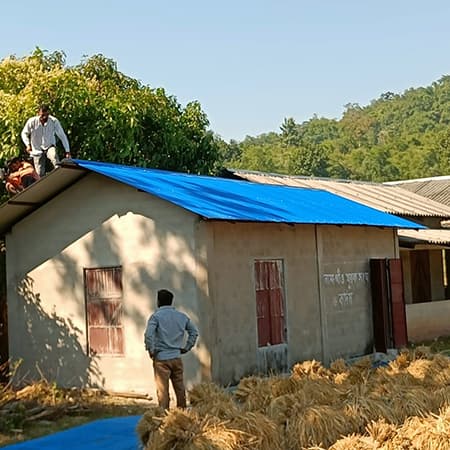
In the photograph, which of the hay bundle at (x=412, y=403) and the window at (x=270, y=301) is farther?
the window at (x=270, y=301)

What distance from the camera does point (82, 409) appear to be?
1114cm

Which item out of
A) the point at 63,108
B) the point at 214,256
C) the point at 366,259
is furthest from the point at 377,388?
the point at 63,108

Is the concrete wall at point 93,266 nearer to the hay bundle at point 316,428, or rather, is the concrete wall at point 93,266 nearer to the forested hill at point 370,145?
the hay bundle at point 316,428

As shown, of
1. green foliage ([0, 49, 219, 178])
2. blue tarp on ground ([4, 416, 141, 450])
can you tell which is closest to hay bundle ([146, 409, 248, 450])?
blue tarp on ground ([4, 416, 141, 450])

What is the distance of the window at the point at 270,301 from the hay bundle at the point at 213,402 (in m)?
3.47

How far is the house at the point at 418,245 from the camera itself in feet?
64.1

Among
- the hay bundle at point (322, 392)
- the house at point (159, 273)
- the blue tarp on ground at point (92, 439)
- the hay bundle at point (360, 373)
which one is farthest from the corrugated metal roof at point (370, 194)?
the blue tarp on ground at point (92, 439)

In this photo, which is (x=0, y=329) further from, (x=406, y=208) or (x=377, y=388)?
(x=406, y=208)

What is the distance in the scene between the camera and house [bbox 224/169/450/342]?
19.5 metres

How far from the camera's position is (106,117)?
18.5 m

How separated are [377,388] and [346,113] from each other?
11344 cm

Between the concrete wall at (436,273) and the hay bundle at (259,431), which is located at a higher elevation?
the concrete wall at (436,273)

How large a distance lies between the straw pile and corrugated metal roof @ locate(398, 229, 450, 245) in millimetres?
10409

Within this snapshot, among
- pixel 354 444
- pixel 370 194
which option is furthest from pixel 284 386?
pixel 370 194
